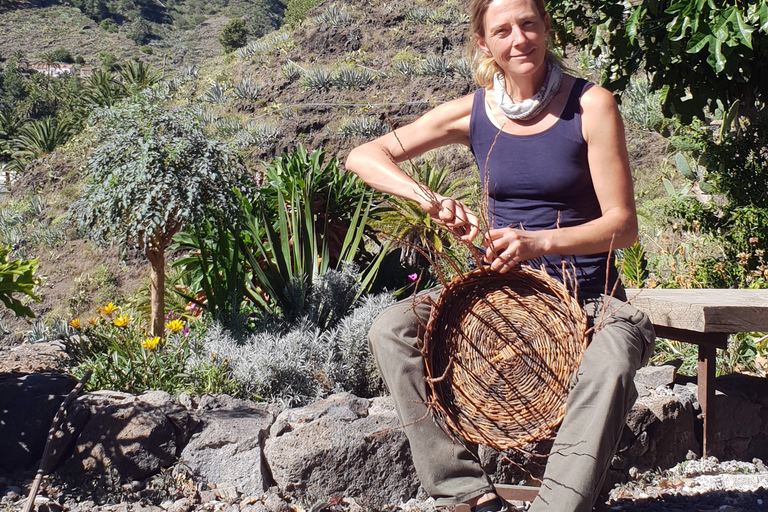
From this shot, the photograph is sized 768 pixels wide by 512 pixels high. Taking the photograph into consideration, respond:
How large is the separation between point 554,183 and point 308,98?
12587mm

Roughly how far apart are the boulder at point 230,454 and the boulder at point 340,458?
0.17 ft

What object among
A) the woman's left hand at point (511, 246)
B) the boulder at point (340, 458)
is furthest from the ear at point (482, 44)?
the boulder at point (340, 458)

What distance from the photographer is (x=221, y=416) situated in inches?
107

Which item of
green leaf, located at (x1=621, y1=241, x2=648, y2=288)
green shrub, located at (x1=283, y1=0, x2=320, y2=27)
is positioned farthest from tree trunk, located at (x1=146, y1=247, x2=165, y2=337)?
green shrub, located at (x1=283, y1=0, x2=320, y2=27)

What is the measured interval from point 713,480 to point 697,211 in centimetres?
207

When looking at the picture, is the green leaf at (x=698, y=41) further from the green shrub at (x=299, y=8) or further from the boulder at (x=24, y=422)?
the green shrub at (x=299, y=8)

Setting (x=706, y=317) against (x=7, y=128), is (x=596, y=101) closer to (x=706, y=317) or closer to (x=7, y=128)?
(x=706, y=317)

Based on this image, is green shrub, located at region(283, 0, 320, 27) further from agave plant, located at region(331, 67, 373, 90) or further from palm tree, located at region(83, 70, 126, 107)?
agave plant, located at region(331, 67, 373, 90)

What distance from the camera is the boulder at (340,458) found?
2.53 meters

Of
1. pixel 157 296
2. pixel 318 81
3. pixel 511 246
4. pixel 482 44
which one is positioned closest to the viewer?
pixel 511 246

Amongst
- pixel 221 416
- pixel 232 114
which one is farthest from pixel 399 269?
pixel 232 114

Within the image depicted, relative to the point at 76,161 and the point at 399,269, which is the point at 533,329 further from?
the point at 76,161

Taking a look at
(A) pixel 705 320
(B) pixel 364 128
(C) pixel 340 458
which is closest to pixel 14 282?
(C) pixel 340 458

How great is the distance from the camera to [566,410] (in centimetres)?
185
